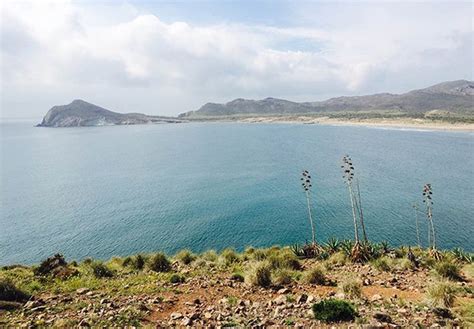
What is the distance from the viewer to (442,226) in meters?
37.4

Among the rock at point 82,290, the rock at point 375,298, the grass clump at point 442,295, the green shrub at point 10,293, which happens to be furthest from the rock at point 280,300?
the green shrub at point 10,293

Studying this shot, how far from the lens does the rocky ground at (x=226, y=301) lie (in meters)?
10.9

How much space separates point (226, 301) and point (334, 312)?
166 inches

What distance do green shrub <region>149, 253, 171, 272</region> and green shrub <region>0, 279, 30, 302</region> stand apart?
22.8 feet

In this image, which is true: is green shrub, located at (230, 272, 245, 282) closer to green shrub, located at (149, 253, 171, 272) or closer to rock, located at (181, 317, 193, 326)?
green shrub, located at (149, 253, 171, 272)

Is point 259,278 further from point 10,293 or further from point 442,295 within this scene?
point 10,293

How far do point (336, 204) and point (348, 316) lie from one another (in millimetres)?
37935

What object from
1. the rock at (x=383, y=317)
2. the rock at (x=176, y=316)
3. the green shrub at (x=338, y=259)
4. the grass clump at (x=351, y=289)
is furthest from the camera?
the green shrub at (x=338, y=259)

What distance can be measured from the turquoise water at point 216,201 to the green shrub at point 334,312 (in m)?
23.6

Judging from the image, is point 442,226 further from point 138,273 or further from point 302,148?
point 302,148

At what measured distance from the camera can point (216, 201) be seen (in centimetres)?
5188

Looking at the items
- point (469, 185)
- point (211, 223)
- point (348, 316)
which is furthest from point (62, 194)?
point (469, 185)

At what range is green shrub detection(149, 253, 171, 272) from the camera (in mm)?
19547

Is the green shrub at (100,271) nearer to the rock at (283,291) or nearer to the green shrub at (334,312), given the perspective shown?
the rock at (283,291)
